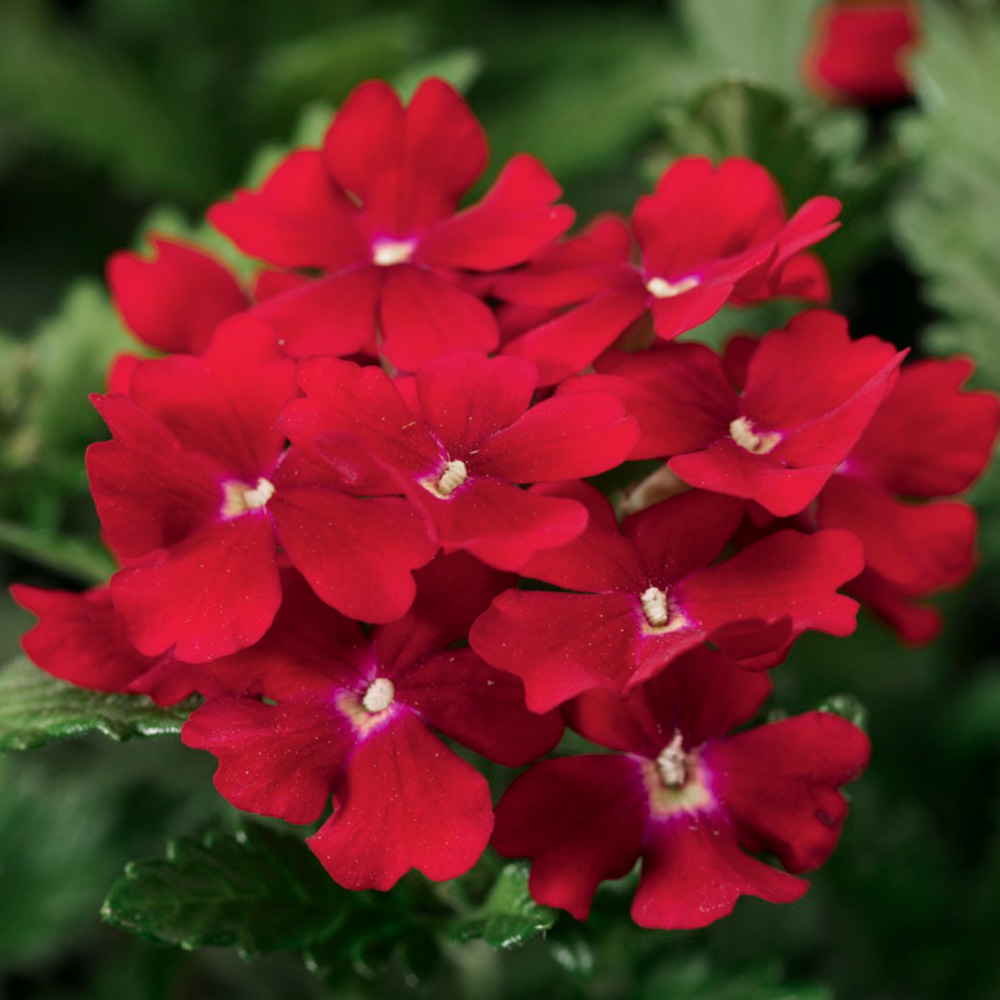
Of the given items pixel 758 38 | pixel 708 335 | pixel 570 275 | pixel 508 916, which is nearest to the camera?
pixel 508 916

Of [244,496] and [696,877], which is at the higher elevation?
[244,496]

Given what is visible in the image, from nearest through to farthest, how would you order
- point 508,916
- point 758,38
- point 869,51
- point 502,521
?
point 502,521 < point 508,916 < point 758,38 < point 869,51

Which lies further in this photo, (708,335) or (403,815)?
(708,335)

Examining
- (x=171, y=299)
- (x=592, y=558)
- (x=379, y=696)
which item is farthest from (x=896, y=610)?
(x=171, y=299)

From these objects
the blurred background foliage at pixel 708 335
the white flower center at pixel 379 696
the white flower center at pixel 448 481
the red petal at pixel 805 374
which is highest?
the white flower center at pixel 448 481

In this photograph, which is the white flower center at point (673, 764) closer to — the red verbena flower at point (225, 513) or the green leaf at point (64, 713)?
the red verbena flower at point (225, 513)

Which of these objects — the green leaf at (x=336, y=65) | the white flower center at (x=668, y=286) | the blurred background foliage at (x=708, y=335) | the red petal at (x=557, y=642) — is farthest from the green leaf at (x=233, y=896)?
the green leaf at (x=336, y=65)

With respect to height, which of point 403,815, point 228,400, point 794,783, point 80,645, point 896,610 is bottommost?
point 896,610

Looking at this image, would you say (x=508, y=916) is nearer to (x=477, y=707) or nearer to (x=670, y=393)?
(x=477, y=707)
